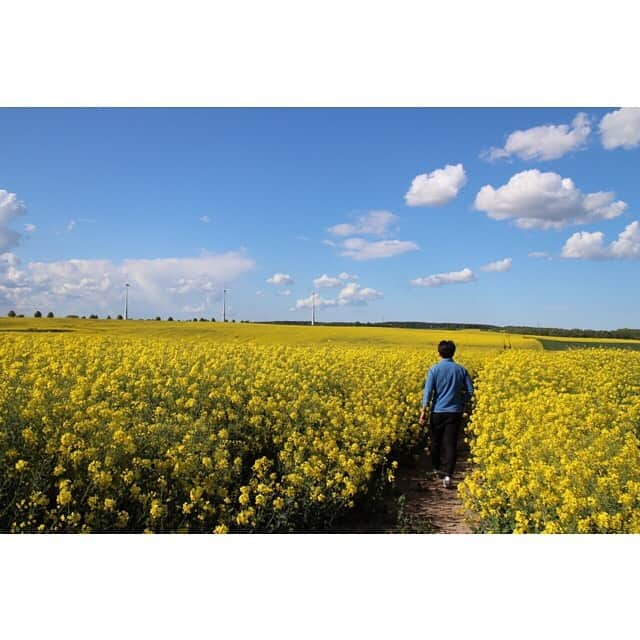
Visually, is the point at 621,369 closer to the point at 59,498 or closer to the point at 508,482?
the point at 508,482

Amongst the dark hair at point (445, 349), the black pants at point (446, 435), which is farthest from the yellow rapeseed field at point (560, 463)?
the dark hair at point (445, 349)

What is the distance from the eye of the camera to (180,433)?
11.6ft

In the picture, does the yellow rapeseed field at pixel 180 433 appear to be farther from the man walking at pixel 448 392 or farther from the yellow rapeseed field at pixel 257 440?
the man walking at pixel 448 392

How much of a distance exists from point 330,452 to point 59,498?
180 centimetres

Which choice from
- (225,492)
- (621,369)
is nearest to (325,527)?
(225,492)

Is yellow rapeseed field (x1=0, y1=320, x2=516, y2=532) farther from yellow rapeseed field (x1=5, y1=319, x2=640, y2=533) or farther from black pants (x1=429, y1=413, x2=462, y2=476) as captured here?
black pants (x1=429, y1=413, x2=462, y2=476)

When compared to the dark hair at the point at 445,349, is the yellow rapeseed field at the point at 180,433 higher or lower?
lower

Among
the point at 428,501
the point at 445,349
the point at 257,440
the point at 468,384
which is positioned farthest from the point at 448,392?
the point at 257,440

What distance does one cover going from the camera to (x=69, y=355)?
5.35 meters

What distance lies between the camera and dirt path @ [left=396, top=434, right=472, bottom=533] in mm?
3883

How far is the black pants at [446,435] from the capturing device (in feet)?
15.9

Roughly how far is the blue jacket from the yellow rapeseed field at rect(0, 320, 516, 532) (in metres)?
0.49

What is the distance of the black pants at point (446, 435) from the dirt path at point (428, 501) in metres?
0.19
